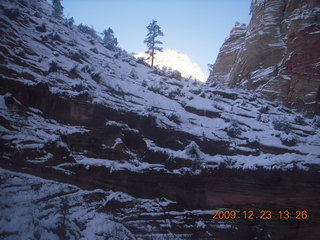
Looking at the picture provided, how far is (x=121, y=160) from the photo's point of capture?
1330 cm

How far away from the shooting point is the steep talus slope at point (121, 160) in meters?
11.0

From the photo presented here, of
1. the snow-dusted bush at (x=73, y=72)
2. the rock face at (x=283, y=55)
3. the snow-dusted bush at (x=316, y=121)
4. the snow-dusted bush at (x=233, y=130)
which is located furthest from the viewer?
the rock face at (x=283, y=55)

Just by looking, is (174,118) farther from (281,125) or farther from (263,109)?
(263,109)

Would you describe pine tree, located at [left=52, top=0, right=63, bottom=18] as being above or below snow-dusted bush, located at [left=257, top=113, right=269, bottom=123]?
above

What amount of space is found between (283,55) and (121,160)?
21620 mm

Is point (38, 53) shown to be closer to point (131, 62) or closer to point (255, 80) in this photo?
point (131, 62)

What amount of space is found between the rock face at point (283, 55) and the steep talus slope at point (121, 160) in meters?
5.33

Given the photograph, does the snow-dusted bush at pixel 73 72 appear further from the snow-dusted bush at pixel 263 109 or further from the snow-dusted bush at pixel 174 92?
the snow-dusted bush at pixel 263 109

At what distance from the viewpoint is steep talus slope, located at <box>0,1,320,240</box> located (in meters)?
11.0

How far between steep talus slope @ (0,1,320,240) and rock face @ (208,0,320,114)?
5331 millimetres
